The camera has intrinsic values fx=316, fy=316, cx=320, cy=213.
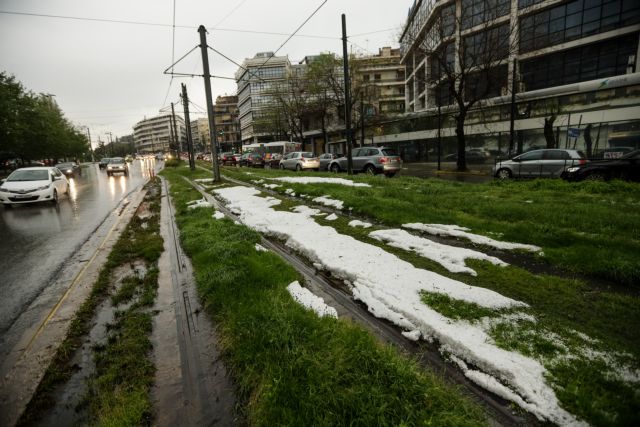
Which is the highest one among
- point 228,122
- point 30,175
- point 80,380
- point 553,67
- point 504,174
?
point 228,122

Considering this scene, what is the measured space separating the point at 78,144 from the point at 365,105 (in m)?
66.1

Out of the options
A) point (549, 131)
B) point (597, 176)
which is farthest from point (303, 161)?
point (597, 176)

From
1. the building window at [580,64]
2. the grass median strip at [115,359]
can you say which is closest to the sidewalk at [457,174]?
the building window at [580,64]

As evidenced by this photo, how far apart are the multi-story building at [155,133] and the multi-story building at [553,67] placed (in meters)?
167

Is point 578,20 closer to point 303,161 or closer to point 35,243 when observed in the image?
point 303,161

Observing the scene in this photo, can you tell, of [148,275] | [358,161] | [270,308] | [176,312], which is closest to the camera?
[270,308]

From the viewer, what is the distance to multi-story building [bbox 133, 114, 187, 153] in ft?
562

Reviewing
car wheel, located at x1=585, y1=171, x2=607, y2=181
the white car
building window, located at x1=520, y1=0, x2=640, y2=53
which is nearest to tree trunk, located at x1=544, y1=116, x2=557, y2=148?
building window, located at x1=520, y1=0, x2=640, y2=53

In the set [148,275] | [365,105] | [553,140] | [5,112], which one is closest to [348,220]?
[148,275]

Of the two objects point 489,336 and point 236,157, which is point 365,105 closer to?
point 236,157

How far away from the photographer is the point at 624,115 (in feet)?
67.1

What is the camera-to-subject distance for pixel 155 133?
177375 mm

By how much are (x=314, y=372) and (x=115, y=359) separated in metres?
1.82

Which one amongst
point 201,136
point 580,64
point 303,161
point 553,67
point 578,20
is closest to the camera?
point 303,161
